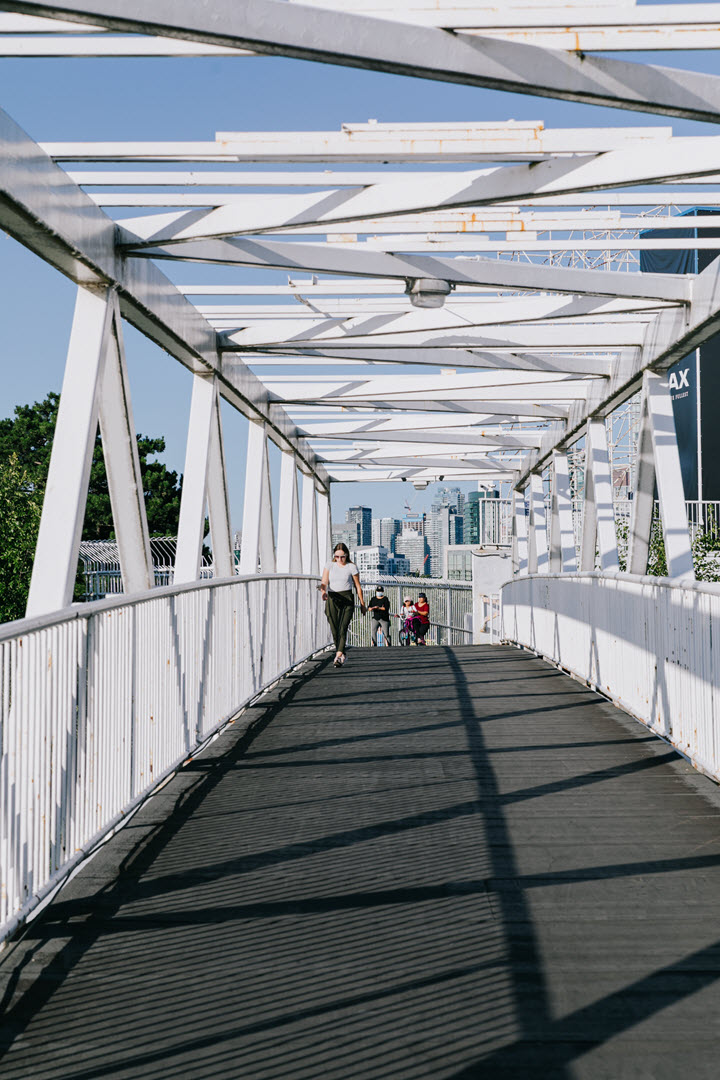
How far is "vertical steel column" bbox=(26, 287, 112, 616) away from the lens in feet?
20.9

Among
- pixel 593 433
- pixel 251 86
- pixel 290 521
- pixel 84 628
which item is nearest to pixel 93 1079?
pixel 84 628

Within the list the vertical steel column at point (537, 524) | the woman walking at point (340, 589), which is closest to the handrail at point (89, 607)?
the woman walking at point (340, 589)

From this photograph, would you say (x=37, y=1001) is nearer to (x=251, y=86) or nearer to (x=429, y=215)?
(x=251, y=86)

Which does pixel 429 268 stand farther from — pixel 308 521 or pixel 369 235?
pixel 308 521

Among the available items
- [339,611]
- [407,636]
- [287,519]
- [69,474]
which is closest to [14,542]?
[407,636]

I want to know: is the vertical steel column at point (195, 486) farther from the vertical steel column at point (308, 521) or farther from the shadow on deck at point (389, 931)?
the vertical steel column at point (308, 521)

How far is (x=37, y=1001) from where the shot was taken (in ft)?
11.9

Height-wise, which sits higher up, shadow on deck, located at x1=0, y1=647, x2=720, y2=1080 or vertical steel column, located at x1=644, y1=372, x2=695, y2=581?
vertical steel column, located at x1=644, y1=372, x2=695, y2=581

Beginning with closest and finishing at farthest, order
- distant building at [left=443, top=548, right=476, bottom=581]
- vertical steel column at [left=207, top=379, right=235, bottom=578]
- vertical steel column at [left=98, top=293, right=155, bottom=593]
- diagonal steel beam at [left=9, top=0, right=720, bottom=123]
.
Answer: diagonal steel beam at [left=9, top=0, right=720, bottom=123] < vertical steel column at [left=98, top=293, right=155, bottom=593] < vertical steel column at [left=207, top=379, right=235, bottom=578] < distant building at [left=443, top=548, right=476, bottom=581]

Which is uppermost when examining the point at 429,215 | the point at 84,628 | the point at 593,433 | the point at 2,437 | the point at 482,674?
the point at 2,437

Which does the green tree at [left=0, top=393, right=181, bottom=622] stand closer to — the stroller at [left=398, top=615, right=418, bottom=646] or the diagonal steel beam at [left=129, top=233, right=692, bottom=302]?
the stroller at [left=398, top=615, right=418, bottom=646]

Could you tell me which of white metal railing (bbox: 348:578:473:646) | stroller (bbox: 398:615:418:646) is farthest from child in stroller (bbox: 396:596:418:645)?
white metal railing (bbox: 348:578:473:646)

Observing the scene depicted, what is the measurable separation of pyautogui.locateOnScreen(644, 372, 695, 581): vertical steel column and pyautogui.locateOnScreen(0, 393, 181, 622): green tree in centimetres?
3035

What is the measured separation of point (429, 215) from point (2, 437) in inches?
2291
